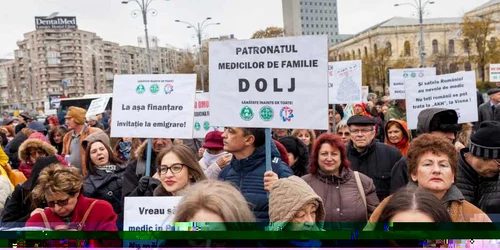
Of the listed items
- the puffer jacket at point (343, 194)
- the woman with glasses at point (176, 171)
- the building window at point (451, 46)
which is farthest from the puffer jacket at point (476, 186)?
the building window at point (451, 46)

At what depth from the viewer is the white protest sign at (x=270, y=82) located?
10.4 ft

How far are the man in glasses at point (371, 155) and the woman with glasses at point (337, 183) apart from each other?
0.88 metres

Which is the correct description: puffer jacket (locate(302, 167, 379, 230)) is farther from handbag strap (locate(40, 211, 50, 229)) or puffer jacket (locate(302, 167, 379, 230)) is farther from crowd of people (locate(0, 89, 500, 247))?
handbag strap (locate(40, 211, 50, 229))

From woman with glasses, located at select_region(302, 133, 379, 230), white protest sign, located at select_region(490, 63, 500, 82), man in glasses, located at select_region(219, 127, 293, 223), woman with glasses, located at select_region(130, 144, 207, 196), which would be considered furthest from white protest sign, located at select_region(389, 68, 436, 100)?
woman with glasses, located at select_region(130, 144, 207, 196)

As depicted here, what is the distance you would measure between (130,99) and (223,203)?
9.38 ft

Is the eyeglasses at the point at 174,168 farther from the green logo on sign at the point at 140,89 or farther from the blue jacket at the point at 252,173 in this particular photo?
the green logo on sign at the point at 140,89

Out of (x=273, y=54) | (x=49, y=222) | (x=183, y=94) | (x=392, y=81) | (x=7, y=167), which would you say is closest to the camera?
(x=49, y=222)

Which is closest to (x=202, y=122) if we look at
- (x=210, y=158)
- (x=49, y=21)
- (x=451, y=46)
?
(x=210, y=158)

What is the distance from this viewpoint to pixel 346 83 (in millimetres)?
8523

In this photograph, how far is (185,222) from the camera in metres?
2.06

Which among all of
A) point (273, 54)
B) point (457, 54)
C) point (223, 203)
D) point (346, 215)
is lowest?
point (346, 215)

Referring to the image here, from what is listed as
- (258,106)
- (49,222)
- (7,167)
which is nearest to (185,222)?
(49,222)

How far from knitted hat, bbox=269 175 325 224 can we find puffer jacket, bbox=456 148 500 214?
3.80ft

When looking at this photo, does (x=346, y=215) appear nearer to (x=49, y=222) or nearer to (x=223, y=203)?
(x=223, y=203)
